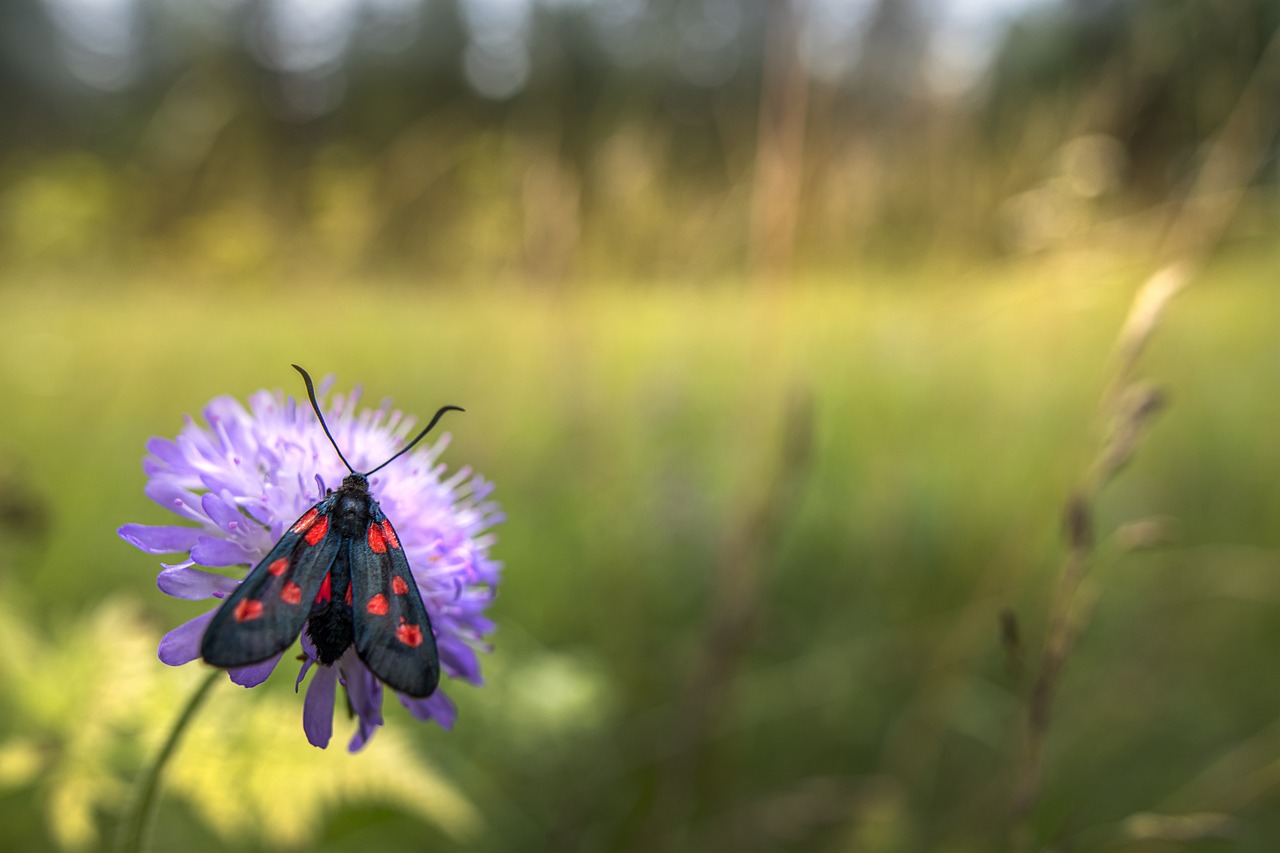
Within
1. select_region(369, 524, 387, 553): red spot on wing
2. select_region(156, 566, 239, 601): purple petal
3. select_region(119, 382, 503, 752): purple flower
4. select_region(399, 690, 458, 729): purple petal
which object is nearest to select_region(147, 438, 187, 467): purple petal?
select_region(119, 382, 503, 752): purple flower

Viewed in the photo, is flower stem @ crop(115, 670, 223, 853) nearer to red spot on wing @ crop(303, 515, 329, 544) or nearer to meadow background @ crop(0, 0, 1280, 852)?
red spot on wing @ crop(303, 515, 329, 544)

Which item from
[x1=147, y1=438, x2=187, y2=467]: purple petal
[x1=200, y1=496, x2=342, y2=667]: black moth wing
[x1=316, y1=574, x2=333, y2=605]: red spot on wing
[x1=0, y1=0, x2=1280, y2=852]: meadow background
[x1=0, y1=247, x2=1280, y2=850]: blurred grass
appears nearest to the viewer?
[x1=200, y1=496, x2=342, y2=667]: black moth wing

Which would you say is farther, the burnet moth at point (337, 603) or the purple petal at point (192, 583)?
the purple petal at point (192, 583)

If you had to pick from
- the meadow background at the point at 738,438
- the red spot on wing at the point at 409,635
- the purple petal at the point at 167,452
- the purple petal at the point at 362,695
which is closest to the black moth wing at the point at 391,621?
the red spot on wing at the point at 409,635

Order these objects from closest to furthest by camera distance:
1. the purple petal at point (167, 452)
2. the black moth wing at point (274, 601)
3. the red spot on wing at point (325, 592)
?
the black moth wing at point (274, 601) → the red spot on wing at point (325, 592) → the purple petal at point (167, 452)

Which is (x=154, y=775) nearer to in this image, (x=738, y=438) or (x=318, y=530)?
(x=318, y=530)

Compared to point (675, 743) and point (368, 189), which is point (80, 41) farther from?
point (675, 743)

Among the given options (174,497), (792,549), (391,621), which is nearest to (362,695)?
(391,621)

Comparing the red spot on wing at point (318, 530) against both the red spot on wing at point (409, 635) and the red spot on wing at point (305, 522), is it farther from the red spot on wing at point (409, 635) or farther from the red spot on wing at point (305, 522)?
the red spot on wing at point (409, 635)
